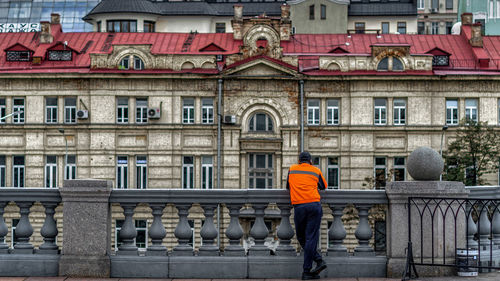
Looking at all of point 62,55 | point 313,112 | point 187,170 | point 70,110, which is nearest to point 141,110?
point 70,110

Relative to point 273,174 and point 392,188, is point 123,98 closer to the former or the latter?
point 273,174

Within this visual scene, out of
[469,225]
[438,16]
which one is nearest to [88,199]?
[469,225]

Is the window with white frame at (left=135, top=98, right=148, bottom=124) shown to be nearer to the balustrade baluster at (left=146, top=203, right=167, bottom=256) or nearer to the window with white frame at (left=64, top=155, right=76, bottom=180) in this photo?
the window with white frame at (left=64, top=155, right=76, bottom=180)

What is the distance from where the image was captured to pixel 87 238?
1539cm

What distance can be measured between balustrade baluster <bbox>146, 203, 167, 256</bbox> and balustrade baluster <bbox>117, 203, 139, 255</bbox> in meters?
0.24

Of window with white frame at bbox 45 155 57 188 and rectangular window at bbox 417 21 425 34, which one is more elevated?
rectangular window at bbox 417 21 425 34

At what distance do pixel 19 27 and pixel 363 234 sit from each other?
256 ft

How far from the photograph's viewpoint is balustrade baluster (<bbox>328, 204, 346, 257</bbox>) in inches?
609

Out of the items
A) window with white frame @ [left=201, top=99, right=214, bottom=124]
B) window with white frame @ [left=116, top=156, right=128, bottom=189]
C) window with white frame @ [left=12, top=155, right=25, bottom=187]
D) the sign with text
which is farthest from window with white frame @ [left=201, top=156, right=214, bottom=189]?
the sign with text

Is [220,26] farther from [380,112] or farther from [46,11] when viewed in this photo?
[380,112]

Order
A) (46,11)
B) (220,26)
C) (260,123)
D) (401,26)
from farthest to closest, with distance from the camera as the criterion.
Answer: (46,11) → (401,26) → (220,26) → (260,123)

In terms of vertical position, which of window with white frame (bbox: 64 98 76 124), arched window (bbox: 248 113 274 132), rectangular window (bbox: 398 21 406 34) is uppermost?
rectangular window (bbox: 398 21 406 34)

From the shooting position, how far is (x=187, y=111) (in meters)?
65.7

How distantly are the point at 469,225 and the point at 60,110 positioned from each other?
5184 centimetres
